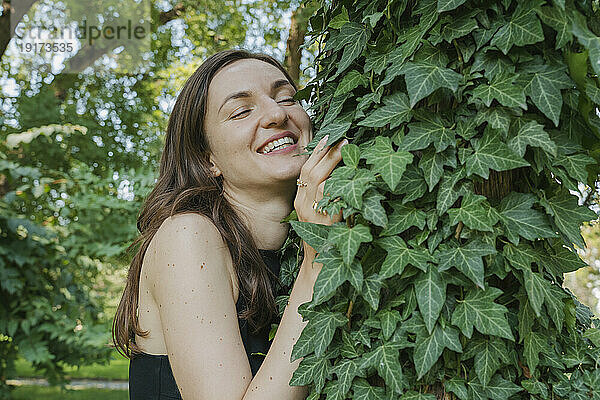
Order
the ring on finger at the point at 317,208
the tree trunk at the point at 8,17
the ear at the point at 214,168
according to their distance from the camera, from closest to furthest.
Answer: the ring on finger at the point at 317,208, the ear at the point at 214,168, the tree trunk at the point at 8,17

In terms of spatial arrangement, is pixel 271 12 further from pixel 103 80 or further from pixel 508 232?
pixel 508 232

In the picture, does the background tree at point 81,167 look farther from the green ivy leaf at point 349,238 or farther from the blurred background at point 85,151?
the green ivy leaf at point 349,238

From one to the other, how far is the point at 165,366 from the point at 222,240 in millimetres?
423

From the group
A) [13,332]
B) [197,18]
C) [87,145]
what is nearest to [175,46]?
[197,18]

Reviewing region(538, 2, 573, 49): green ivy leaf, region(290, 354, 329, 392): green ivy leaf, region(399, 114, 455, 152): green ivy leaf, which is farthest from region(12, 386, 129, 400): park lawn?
region(538, 2, 573, 49): green ivy leaf

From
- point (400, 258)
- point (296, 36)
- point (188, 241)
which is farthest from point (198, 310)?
point (296, 36)

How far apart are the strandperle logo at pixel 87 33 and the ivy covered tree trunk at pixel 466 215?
28.4ft

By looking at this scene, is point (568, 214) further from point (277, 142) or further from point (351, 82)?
point (277, 142)

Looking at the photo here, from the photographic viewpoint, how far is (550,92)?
1.00 metres

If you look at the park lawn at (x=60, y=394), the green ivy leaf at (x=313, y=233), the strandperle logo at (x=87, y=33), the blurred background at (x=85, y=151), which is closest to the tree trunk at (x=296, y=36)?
the blurred background at (x=85, y=151)

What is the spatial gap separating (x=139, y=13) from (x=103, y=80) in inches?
50.1

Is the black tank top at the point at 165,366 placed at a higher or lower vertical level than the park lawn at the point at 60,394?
higher

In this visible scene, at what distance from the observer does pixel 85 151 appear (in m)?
7.80

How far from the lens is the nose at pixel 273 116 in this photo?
1697 mm
